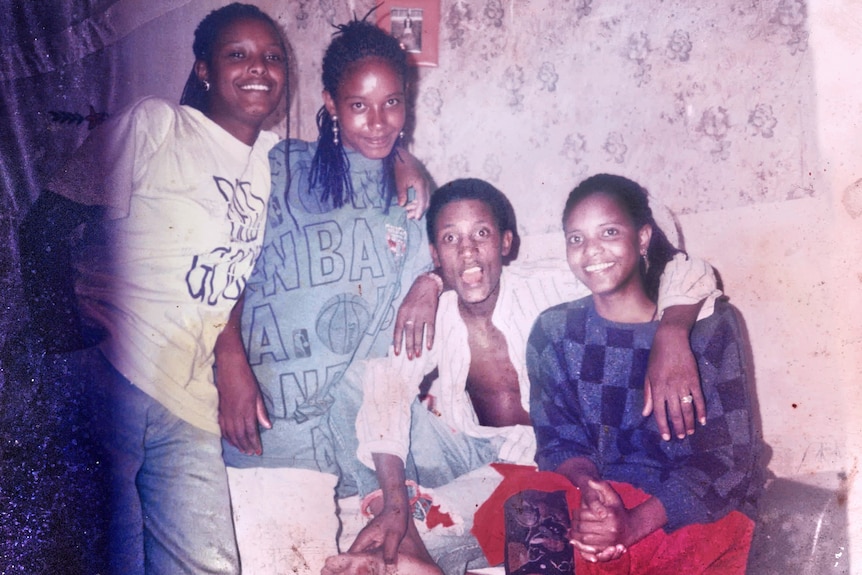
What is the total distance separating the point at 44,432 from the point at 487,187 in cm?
141

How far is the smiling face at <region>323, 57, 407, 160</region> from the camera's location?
184 centimetres

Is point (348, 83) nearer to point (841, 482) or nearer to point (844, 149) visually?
point (844, 149)

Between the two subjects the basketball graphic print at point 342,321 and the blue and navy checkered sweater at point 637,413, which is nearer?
the blue and navy checkered sweater at point 637,413

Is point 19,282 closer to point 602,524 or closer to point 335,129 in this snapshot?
point 335,129

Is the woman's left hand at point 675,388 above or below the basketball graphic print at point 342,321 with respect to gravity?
below

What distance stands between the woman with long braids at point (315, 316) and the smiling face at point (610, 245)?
1.40 feet

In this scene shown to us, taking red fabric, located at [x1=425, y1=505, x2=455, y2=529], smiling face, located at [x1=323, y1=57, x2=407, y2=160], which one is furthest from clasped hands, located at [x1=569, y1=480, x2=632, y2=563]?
smiling face, located at [x1=323, y1=57, x2=407, y2=160]

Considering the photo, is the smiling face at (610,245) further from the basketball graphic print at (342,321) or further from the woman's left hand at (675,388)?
the basketball graphic print at (342,321)

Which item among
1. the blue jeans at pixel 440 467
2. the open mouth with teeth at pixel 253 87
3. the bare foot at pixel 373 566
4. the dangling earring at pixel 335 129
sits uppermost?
the open mouth with teeth at pixel 253 87

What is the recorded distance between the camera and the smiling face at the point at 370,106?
72.4 inches

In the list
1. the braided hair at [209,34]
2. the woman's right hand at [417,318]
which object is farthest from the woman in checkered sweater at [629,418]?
the braided hair at [209,34]

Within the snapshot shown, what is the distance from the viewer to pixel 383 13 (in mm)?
1860

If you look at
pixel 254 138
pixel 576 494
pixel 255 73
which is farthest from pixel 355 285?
pixel 576 494

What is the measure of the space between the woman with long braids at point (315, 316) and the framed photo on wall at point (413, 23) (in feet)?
0.53
